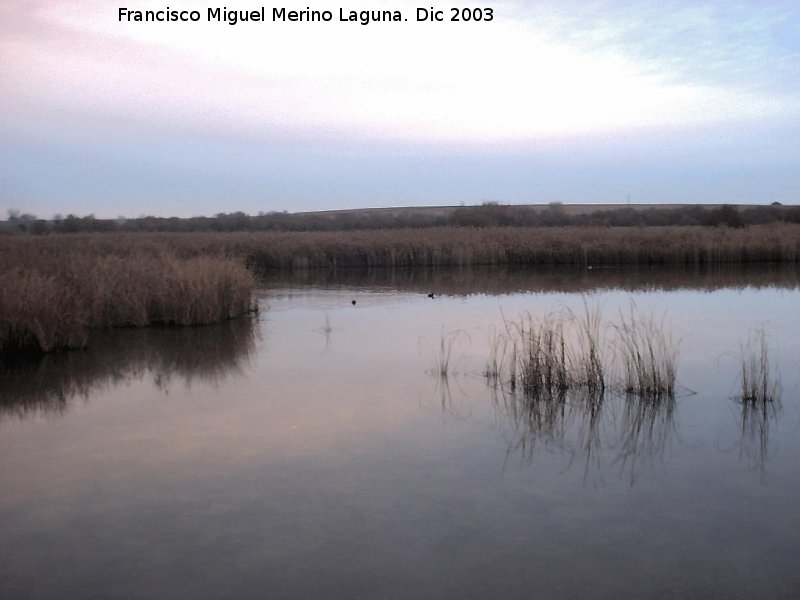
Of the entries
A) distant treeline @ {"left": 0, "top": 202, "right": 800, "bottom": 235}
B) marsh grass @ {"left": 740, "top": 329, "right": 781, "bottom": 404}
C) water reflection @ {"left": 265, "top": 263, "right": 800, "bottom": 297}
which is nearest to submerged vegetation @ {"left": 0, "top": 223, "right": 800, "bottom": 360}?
marsh grass @ {"left": 740, "top": 329, "right": 781, "bottom": 404}

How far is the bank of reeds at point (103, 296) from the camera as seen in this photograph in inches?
323

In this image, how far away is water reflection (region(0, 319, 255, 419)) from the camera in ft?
21.3

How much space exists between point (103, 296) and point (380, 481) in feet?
23.3

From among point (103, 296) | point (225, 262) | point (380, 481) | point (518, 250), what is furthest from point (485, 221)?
point (380, 481)

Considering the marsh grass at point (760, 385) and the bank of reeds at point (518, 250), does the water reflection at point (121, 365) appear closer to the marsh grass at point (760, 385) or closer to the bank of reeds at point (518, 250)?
the marsh grass at point (760, 385)

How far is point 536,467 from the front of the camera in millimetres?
4523

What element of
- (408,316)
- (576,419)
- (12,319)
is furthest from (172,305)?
(576,419)

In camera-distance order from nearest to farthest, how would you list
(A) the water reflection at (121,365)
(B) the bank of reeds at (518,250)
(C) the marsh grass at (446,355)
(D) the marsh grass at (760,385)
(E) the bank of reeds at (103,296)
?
(D) the marsh grass at (760,385)
(A) the water reflection at (121,365)
(C) the marsh grass at (446,355)
(E) the bank of reeds at (103,296)
(B) the bank of reeds at (518,250)

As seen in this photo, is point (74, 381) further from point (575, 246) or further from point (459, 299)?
point (575, 246)

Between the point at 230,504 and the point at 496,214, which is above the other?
the point at 496,214

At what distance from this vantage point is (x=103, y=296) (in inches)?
402

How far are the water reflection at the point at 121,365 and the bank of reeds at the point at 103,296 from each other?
0.34m

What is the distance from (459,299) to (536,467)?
359 inches

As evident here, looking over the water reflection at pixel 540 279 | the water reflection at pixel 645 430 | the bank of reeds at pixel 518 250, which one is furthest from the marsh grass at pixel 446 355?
the bank of reeds at pixel 518 250
